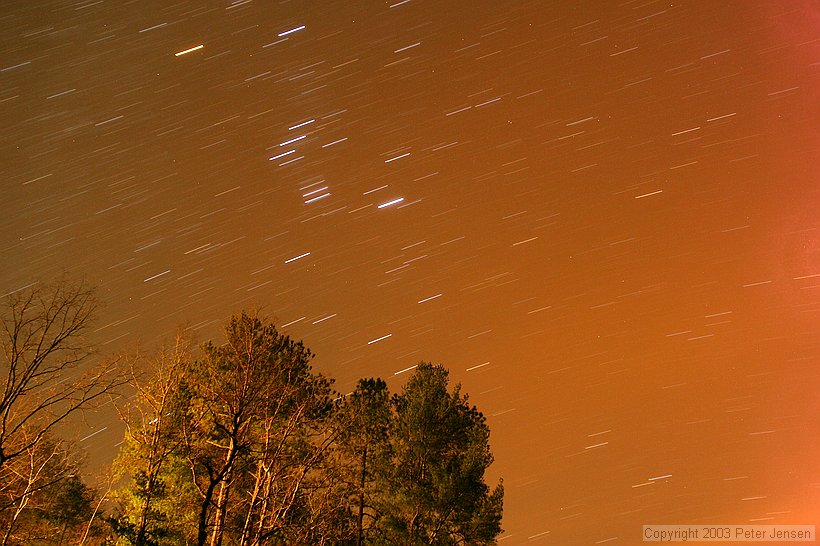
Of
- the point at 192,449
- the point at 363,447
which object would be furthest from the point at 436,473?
the point at 192,449

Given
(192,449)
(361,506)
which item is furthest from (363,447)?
(192,449)

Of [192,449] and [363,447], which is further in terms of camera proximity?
[363,447]

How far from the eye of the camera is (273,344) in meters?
21.1

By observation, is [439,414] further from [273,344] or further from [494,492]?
[273,344]

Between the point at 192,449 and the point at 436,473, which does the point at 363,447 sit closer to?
the point at 436,473

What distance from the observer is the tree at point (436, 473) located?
23.1 metres

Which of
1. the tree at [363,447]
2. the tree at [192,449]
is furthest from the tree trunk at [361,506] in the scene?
the tree at [192,449]

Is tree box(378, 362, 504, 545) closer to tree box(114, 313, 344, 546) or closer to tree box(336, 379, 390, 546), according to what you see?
tree box(336, 379, 390, 546)

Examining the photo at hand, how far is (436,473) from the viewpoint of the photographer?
78.2ft

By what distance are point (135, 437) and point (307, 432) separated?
5.09m

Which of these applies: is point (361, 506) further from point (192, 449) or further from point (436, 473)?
point (192, 449)

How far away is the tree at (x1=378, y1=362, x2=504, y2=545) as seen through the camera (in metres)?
23.1

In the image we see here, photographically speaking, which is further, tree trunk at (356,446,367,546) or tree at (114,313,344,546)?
tree trunk at (356,446,367,546)

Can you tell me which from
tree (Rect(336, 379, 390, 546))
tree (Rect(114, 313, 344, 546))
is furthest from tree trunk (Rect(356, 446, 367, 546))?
tree (Rect(114, 313, 344, 546))
